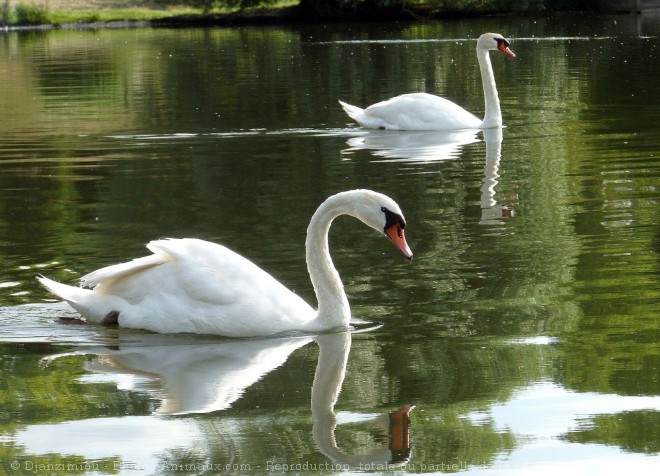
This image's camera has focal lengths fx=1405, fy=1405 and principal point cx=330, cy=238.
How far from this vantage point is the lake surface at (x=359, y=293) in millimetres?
5828

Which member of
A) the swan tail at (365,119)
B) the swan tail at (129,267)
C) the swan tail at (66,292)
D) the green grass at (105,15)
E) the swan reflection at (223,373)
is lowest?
the green grass at (105,15)

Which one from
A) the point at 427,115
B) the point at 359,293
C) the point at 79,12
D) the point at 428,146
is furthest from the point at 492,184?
the point at 79,12

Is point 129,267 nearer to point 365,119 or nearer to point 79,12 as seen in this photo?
point 365,119

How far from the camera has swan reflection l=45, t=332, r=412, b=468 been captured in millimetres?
5863

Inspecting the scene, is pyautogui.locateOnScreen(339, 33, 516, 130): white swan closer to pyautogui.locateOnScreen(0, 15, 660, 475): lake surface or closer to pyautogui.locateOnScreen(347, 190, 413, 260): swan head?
pyautogui.locateOnScreen(0, 15, 660, 475): lake surface

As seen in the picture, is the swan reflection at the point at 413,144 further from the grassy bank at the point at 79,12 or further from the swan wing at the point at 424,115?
the grassy bank at the point at 79,12

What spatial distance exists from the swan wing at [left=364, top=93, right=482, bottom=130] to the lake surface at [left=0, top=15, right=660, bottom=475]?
1.09 feet

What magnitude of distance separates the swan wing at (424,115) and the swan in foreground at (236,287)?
9.97 m

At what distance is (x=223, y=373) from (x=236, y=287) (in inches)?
30.3

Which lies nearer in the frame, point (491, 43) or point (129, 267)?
point (129, 267)

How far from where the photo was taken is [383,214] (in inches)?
296

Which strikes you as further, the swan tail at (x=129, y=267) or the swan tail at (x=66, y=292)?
the swan tail at (x=66, y=292)

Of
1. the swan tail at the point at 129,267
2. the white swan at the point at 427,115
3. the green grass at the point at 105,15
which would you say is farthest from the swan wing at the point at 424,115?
the green grass at the point at 105,15

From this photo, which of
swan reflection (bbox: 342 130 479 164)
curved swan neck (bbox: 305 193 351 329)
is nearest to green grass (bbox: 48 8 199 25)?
swan reflection (bbox: 342 130 479 164)
